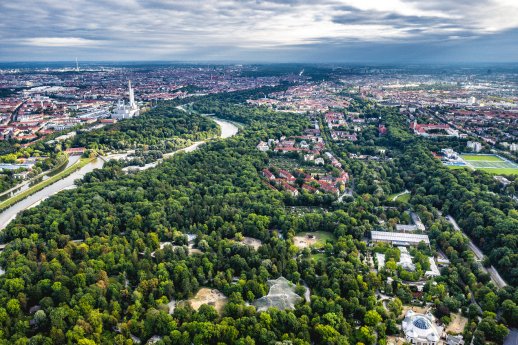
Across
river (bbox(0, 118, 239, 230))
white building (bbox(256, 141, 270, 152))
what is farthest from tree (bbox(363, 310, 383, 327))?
white building (bbox(256, 141, 270, 152))

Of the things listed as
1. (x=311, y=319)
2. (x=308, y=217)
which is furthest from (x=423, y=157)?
(x=311, y=319)

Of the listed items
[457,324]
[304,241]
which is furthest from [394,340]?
[304,241]

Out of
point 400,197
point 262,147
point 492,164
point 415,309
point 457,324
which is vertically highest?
point 262,147

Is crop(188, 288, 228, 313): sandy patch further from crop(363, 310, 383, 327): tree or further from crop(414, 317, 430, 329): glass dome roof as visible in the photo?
crop(414, 317, 430, 329): glass dome roof

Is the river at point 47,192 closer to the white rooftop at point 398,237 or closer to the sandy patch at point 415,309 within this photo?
the white rooftop at point 398,237

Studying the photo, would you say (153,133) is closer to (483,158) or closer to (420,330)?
(483,158)

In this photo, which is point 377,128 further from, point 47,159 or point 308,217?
point 47,159
